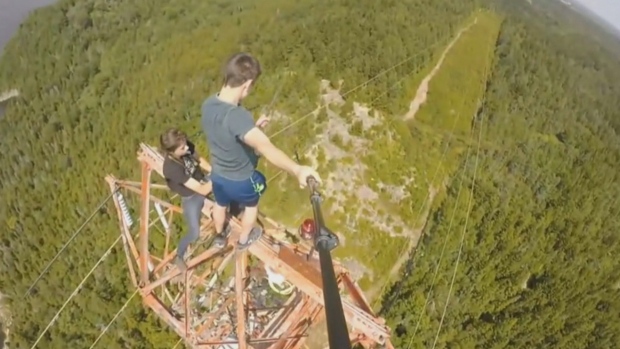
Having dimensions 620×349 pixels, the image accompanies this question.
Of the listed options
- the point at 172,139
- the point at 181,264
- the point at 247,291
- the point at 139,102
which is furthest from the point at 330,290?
the point at 139,102

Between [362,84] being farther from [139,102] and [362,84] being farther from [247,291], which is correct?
[247,291]

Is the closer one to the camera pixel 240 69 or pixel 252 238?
pixel 240 69

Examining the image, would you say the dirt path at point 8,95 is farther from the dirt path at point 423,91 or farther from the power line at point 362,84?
the dirt path at point 423,91

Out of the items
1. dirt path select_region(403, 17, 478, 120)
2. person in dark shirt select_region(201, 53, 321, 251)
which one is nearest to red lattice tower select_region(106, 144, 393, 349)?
person in dark shirt select_region(201, 53, 321, 251)

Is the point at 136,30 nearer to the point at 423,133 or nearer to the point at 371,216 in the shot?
the point at 423,133

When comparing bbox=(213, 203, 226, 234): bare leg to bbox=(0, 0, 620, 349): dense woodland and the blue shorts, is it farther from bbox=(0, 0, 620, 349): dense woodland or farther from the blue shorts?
bbox=(0, 0, 620, 349): dense woodland

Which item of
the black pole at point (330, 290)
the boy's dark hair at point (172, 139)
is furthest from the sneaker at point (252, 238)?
the black pole at point (330, 290)
